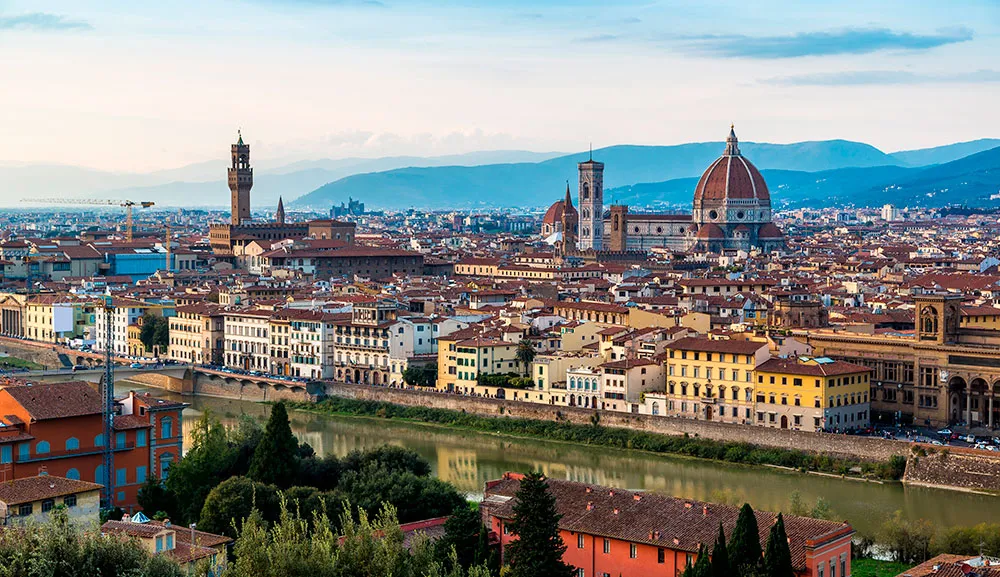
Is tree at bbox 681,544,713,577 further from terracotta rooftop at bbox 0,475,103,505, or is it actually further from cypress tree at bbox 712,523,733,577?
terracotta rooftop at bbox 0,475,103,505

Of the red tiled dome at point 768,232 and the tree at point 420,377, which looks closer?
the tree at point 420,377

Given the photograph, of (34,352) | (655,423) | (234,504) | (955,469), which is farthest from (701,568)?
(34,352)

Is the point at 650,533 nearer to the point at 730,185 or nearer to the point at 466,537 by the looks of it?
the point at 466,537

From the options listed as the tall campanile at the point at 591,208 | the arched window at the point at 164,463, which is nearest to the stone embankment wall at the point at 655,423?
the arched window at the point at 164,463

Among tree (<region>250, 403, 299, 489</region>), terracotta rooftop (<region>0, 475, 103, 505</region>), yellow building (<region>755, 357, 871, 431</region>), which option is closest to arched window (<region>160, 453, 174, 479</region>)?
tree (<region>250, 403, 299, 489</region>)

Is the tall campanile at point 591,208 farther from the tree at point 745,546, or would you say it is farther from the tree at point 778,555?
the tree at point 778,555
